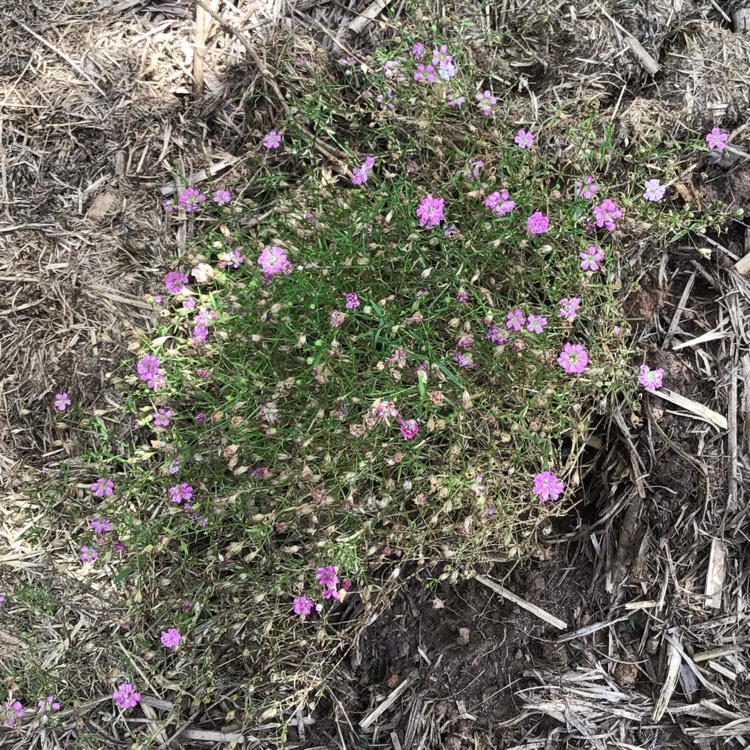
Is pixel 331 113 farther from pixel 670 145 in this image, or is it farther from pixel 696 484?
pixel 696 484

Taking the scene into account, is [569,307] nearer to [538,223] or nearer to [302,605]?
[538,223]

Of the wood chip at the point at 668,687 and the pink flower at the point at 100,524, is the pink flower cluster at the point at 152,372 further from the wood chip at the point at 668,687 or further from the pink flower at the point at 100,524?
the wood chip at the point at 668,687

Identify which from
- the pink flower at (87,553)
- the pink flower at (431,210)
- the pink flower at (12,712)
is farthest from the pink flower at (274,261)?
the pink flower at (12,712)

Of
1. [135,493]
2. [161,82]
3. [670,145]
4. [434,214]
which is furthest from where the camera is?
[161,82]

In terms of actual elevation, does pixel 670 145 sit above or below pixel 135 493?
above

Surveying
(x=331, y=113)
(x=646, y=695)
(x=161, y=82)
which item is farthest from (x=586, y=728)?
(x=161, y=82)

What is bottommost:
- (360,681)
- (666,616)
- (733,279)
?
(360,681)

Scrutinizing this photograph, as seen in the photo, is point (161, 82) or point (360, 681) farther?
point (161, 82)
